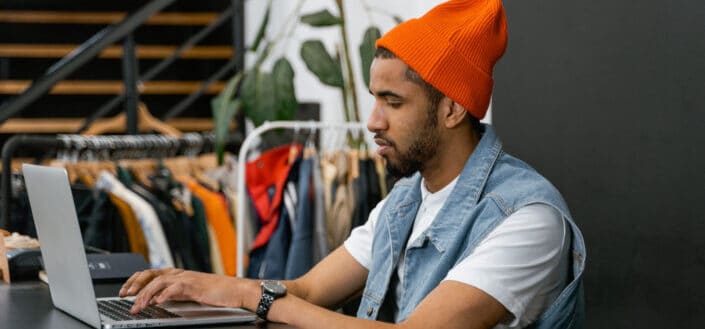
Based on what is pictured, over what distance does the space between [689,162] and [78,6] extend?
5.72 meters

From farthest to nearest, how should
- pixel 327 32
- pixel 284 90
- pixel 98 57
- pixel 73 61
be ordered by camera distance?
pixel 98 57
pixel 327 32
pixel 73 61
pixel 284 90

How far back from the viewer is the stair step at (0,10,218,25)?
663 centimetres

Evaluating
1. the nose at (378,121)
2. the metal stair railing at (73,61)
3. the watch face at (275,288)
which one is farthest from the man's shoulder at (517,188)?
the metal stair railing at (73,61)

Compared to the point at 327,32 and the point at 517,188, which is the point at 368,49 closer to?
the point at 327,32

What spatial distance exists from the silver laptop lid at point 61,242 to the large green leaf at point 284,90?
1929 mm

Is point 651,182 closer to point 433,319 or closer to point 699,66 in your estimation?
point 699,66

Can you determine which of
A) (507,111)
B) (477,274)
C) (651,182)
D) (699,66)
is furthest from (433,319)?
(507,111)

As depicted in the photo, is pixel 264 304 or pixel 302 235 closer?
pixel 264 304

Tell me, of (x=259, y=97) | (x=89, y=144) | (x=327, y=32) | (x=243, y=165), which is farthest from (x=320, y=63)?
(x=89, y=144)

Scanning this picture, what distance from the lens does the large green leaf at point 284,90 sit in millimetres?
3832

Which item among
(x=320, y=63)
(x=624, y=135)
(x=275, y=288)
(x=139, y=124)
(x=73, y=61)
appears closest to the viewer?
(x=275, y=288)

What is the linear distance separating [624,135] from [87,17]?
5.30 m

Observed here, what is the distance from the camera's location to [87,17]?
6770 millimetres

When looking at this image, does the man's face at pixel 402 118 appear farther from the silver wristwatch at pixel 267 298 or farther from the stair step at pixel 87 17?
the stair step at pixel 87 17
